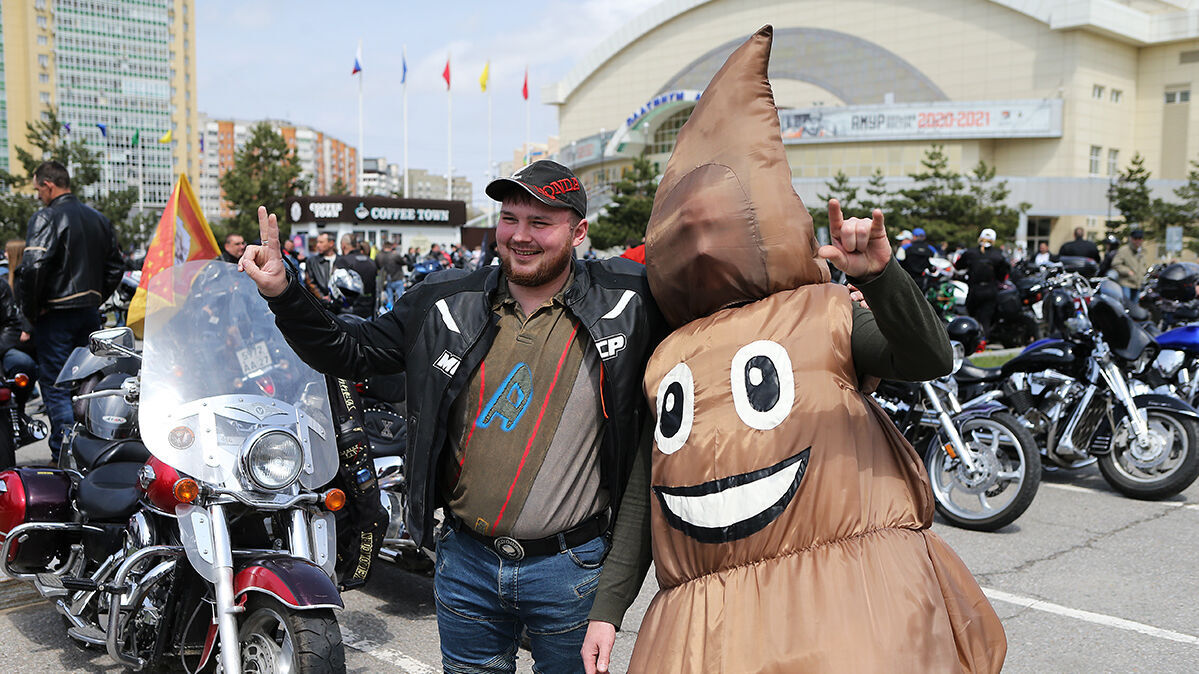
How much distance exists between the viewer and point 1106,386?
632 cm

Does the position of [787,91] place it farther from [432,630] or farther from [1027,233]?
[432,630]

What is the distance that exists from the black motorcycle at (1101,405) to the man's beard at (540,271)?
188 inches

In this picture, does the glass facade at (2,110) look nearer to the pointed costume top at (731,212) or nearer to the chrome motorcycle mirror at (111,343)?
the chrome motorcycle mirror at (111,343)

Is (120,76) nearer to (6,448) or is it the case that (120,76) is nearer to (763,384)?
(6,448)

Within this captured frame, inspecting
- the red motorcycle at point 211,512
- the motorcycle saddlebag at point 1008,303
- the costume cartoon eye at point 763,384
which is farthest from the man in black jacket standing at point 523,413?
the motorcycle saddlebag at point 1008,303

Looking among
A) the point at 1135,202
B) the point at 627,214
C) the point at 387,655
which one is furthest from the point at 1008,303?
the point at 1135,202

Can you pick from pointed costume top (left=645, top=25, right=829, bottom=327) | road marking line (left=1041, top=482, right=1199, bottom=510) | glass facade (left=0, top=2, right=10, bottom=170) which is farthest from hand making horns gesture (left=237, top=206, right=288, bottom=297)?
glass facade (left=0, top=2, right=10, bottom=170)

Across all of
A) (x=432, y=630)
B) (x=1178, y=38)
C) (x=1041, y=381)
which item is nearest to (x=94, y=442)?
(x=432, y=630)

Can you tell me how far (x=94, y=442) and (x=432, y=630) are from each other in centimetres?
157

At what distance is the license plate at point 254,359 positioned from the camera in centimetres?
328

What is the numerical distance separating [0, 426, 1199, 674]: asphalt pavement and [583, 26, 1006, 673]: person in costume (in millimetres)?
2204

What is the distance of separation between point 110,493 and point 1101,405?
18.8 ft

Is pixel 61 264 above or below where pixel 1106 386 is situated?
above

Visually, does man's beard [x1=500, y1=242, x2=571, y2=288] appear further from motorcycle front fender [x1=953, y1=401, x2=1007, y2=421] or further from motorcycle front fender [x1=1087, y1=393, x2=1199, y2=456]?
motorcycle front fender [x1=1087, y1=393, x2=1199, y2=456]
